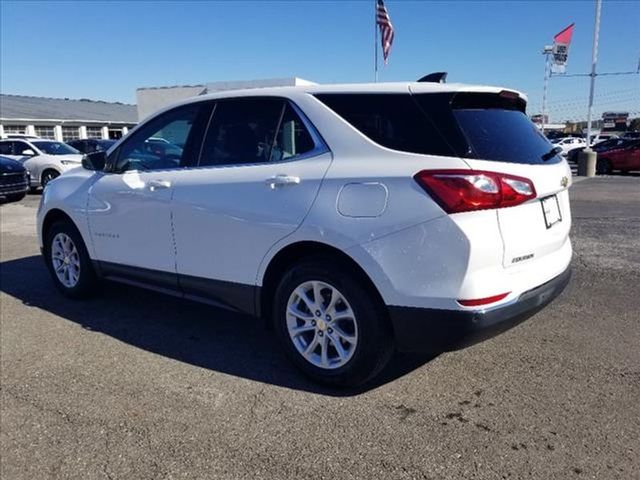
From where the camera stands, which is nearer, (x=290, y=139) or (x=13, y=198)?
(x=290, y=139)

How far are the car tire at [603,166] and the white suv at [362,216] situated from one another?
2049 centimetres

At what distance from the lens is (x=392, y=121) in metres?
3.07

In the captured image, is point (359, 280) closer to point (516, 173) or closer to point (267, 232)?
point (267, 232)

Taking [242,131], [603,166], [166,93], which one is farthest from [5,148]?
[603,166]

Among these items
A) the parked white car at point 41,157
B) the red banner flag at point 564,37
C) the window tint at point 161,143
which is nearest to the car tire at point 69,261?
the window tint at point 161,143

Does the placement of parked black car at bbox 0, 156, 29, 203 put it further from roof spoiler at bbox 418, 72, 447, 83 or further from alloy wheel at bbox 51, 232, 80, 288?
roof spoiler at bbox 418, 72, 447, 83

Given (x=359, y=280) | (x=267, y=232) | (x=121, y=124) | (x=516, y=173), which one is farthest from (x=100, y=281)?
(x=121, y=124)

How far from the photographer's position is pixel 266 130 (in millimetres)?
3619

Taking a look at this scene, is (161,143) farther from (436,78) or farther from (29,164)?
(29,164)

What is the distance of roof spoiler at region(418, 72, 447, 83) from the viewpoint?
11.4 ft

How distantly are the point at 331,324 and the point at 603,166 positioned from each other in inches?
859

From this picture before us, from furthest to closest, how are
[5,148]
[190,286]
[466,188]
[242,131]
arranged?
[5,148]
[190,286]
[242,131]
[466,188]

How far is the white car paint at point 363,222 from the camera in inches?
109

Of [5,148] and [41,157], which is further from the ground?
[5,148]
